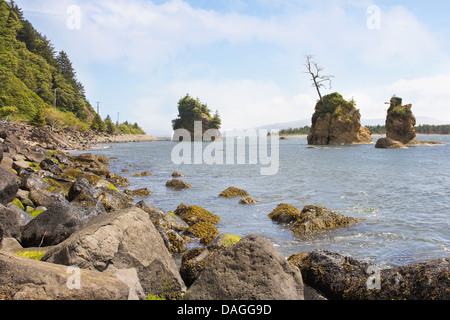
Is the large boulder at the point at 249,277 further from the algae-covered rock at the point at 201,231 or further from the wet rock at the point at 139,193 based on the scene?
the wet rock at the point at 139,193

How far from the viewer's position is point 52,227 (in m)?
7.41

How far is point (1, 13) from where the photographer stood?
87000 mm

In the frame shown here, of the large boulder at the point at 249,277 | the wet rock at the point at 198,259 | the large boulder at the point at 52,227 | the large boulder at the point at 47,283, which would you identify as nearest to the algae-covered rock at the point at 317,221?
the wet rock at the point at 198,259

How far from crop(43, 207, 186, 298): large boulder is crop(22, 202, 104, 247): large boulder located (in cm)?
228

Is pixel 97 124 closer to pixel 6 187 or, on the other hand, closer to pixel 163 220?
pixel 6 187

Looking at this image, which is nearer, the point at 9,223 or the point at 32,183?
the point at 9,223

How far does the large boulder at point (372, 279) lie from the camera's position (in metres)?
5.04

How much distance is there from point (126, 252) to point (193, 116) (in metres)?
127

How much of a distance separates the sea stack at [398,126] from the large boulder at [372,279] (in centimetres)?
5994

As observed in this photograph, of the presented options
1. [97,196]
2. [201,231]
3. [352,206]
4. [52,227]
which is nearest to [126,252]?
[52,227]

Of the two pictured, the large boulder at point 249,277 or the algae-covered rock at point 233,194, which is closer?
the large boulder at point 249,277

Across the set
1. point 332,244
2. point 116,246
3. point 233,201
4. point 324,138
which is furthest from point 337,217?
point 324,138
